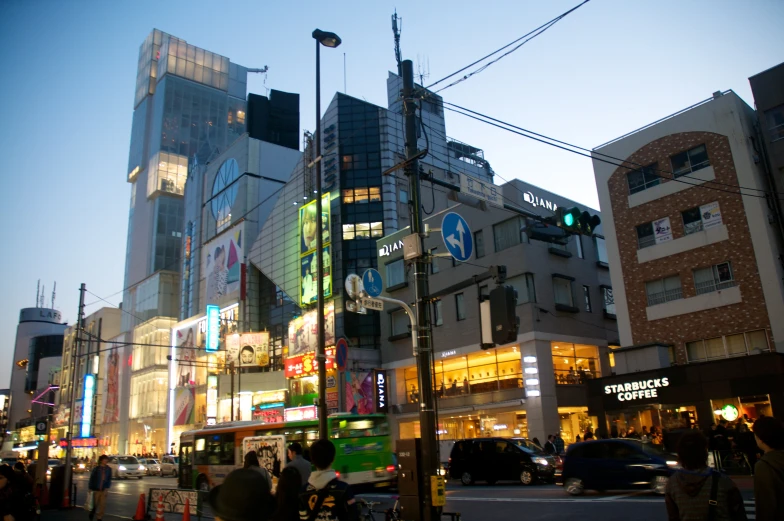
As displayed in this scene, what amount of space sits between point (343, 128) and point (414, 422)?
2874 centimetres

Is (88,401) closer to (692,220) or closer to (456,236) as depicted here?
(692,220)

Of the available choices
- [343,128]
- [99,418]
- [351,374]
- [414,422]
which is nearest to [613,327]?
[414,422]

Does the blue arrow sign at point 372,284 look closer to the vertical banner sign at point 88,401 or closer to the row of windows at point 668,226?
the row of windows at point 668,226

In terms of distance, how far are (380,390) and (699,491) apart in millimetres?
41975

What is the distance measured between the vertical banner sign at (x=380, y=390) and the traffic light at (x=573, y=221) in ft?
118

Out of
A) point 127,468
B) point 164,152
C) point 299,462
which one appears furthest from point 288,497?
point 164,152

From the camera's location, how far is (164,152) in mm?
114250

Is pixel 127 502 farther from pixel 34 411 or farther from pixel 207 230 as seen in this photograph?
pixel 34 411

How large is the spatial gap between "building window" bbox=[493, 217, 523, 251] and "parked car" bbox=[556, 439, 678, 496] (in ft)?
70.1

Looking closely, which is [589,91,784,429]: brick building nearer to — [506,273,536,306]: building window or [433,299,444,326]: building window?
[506,273,536,306]: building window

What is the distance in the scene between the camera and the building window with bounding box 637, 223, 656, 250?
30.5m

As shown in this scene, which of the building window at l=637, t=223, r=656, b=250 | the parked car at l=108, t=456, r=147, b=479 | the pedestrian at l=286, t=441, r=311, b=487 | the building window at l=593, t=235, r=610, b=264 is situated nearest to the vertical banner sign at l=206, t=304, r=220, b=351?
the parked car at l=108, t=456, r=147, b=479

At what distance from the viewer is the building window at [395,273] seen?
149 feet

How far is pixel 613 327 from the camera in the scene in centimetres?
4259
